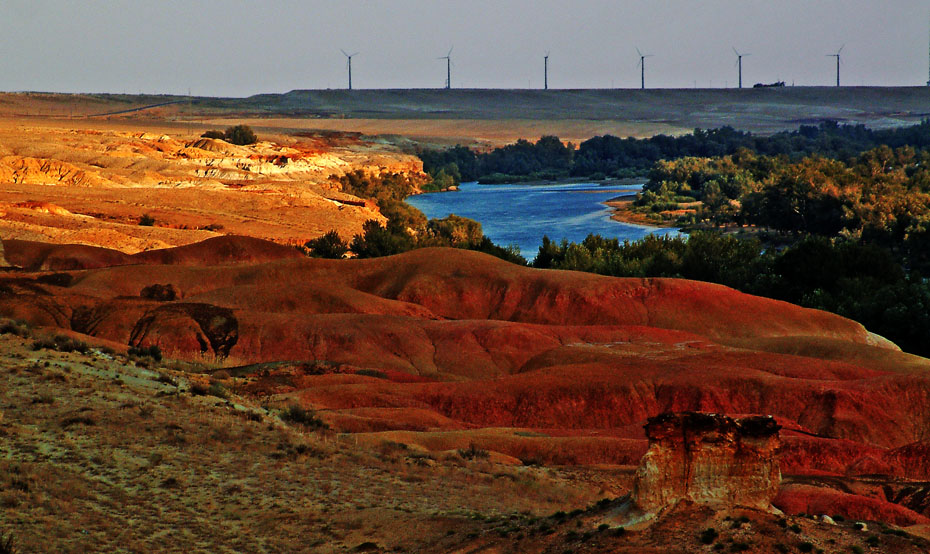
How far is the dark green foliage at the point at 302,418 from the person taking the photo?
2406 cm

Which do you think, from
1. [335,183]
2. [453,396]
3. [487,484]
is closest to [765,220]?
[335,183]

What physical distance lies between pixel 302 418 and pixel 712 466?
39.5ft

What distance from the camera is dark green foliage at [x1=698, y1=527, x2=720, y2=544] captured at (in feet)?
44.7

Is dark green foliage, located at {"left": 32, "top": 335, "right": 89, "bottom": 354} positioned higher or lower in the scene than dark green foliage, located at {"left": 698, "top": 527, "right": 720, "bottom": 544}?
lower

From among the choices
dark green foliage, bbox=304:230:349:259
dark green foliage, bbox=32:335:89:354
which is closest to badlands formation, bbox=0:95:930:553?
dark green foliage, bbox=32:335:89:354

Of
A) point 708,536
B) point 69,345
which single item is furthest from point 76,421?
point 708,536

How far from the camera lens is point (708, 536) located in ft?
44.9

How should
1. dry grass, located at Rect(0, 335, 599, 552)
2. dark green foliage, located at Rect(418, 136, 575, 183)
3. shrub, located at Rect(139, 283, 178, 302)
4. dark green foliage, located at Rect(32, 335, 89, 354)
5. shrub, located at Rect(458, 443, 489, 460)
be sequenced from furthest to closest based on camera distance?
dark green foliage, located at Rect(418, 136, 575, 183)
shrub, located at Rect(139, 283, 178, 302)
dark green foliage, located at Rect(32, 335, 89, 354)
shrub, located at Rect(458, 443, 489, 460)
dry grass, located at Rect(0, 335, 599, 552)

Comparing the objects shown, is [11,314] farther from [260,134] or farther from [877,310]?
[260,134]

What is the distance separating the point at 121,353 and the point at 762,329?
2303 cm

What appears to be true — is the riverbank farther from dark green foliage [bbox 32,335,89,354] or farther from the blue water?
dark green foliage [bbox 32,335,89,354]

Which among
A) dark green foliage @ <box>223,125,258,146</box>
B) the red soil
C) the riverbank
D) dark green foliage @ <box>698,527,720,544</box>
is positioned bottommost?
the riverbank

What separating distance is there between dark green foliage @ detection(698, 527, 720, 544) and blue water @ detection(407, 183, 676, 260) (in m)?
64.6

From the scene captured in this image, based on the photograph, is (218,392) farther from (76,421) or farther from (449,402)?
(449,402)
